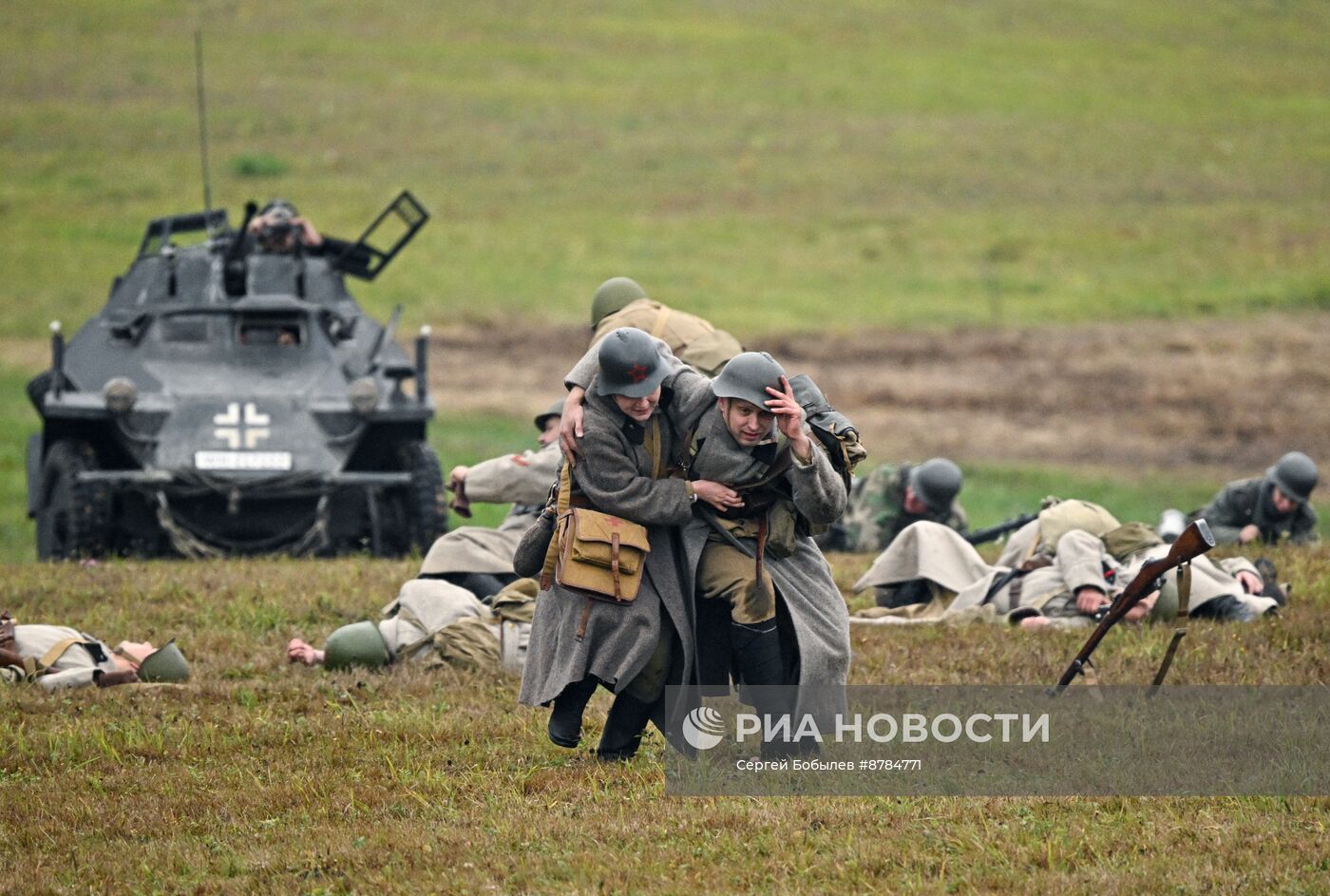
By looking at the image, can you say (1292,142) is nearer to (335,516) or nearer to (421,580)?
(335,516)

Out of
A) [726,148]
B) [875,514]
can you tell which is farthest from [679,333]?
[726,148]

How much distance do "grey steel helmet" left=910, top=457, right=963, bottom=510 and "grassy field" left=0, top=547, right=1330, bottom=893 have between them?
304 centimetres

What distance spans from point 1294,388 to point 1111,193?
1374cm

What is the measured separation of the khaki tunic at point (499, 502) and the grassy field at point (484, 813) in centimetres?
92

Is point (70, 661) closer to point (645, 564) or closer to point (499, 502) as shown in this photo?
point (499, 502)

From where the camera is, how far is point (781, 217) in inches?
1553

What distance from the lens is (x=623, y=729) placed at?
309 inches

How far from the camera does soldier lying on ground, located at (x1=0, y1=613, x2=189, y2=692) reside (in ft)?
31.4

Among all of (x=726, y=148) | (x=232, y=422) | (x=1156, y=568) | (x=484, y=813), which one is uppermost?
(x=1156, y=568)

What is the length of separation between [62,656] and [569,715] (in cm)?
309

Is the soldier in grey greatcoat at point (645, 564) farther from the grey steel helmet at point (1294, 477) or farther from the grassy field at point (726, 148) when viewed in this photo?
the grassy field at point (726, 148)

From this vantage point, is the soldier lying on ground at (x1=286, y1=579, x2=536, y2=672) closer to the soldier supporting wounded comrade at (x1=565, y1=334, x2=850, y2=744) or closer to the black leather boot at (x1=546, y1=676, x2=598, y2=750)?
the black leather boot at (x1=546, y1=676, x2=598, y2=750)

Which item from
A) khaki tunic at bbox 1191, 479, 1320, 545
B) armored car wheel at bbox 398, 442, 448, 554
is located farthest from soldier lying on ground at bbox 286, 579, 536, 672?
khaki tunic at bbox 1191, 479, 1320, 545

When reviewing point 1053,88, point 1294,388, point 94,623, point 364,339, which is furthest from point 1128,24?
point 94,623
